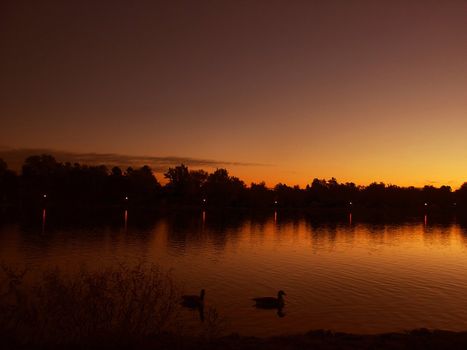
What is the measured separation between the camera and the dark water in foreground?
19.1m

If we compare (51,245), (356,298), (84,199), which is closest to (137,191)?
(84,199)

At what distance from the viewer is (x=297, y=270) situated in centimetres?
3095

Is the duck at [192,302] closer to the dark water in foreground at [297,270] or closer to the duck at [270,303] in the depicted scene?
the dark water in foreground at [297,270]

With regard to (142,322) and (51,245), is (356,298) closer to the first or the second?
(142,322)

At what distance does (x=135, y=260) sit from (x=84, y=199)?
122 metres

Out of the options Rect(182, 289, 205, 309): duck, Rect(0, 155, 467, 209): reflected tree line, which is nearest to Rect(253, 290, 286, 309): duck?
Rect(182, 289, 205, 309): duck

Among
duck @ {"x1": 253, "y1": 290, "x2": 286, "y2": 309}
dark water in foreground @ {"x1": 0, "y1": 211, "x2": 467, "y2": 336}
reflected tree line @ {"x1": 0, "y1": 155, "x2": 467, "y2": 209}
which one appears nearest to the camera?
dark water in foreground @ {"x1": 0, "y1": 211, "x2": 467, "y2": 336}

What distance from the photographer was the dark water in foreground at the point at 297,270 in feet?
62.6

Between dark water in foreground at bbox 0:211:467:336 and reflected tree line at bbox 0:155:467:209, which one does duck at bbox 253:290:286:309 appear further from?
reflected tree line at bbox 0:155:467:209

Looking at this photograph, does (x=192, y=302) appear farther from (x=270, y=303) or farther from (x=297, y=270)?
(x=297, y=270)

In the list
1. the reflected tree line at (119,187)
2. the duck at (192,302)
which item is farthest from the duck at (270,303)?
the reflected tree line at (119,187)

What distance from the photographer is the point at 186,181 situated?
16262 cm

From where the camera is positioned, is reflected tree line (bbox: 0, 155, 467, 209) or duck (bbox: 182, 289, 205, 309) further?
reflected tree line (bbox: 0, 155, 467, 209)

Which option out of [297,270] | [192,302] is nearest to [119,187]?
[297,270]
